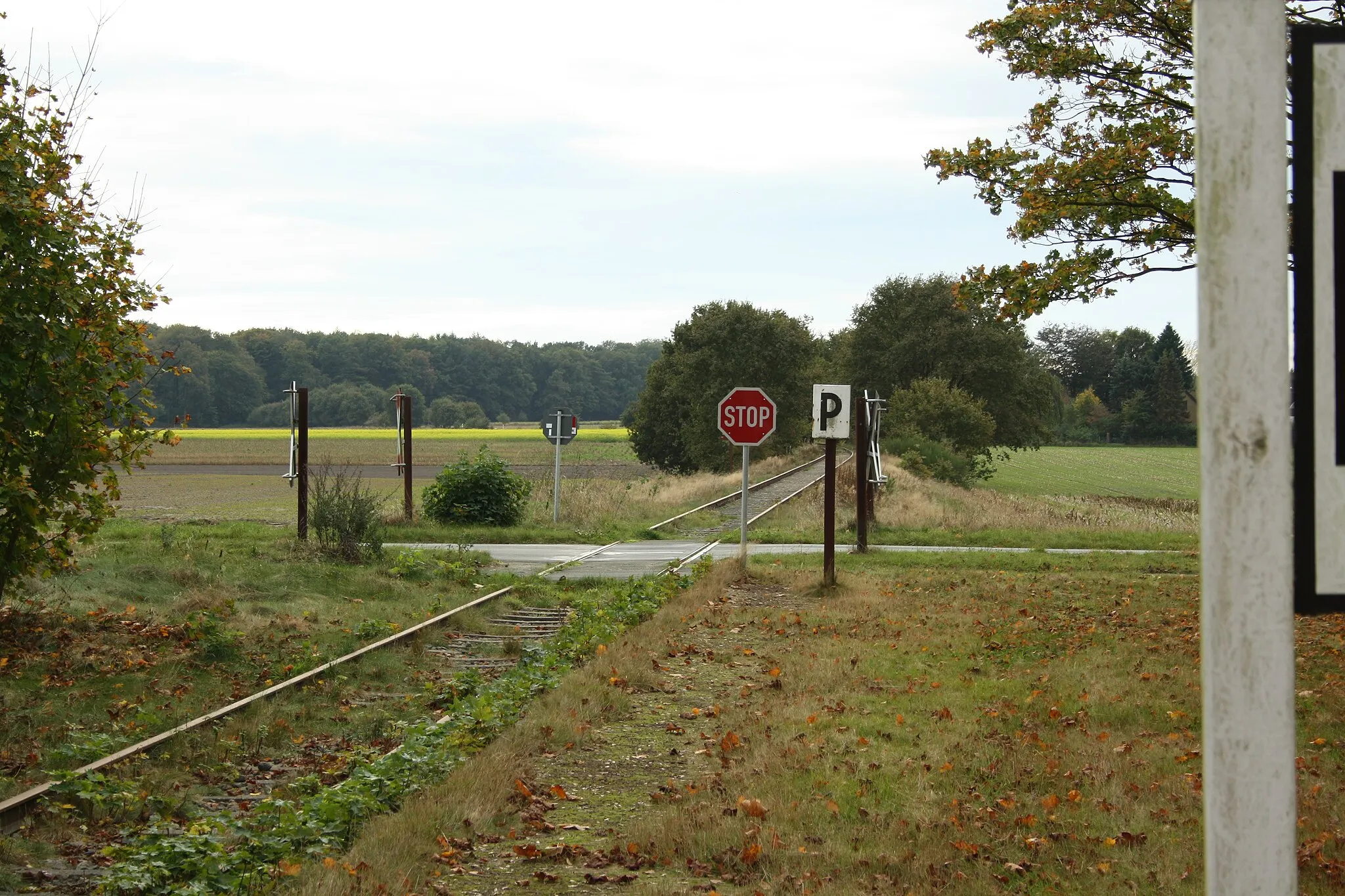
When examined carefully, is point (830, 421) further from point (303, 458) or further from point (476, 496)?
point (476, 496)

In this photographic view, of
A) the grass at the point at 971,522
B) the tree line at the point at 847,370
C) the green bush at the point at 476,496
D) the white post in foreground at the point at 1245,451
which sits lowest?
the grass at the point at 971,522

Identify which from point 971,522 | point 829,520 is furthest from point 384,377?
point 829,520

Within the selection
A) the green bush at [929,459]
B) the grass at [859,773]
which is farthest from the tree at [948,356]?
the grass at [859,773]

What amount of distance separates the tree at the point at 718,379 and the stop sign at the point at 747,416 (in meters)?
46.7

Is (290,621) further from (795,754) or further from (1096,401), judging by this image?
(1096,401)

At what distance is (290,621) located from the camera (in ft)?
41.3

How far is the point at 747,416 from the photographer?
16.6 m

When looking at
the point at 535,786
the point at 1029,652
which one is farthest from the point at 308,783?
the point at 1029,652

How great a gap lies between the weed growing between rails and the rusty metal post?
12.5 metres

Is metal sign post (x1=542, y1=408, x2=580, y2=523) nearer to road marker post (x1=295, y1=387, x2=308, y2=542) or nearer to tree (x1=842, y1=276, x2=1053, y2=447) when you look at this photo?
road marker post (x1=295, y1=387, x2=308, y2=542)

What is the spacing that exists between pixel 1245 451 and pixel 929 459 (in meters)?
49.1

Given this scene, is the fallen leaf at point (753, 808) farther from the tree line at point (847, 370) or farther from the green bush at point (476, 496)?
the tree line at point (847, 370)

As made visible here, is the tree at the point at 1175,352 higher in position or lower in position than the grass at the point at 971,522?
higher

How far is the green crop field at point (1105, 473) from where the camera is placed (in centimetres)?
6191
